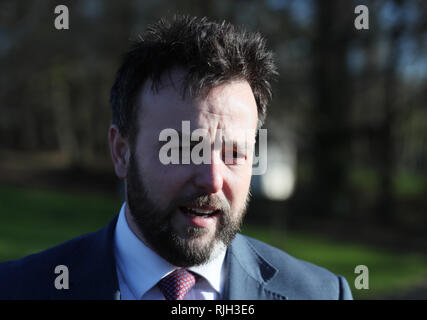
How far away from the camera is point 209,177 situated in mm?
1963

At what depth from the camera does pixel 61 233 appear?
40.8ft

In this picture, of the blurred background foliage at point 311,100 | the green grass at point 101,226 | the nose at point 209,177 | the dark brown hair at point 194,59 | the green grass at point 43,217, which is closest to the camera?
the nose at point 209,177

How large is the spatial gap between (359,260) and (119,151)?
9203mm

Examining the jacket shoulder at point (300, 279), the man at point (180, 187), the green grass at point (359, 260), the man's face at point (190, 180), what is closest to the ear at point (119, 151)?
the man at point (180, 187)

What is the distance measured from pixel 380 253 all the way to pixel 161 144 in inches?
426

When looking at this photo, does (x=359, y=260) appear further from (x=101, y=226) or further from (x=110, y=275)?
(x=110, y=275)

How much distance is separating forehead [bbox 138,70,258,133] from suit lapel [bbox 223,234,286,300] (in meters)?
0.57

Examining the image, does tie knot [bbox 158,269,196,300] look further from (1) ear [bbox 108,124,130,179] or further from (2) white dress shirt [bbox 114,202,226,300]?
(1) ear [bbox 108,124,130,179]

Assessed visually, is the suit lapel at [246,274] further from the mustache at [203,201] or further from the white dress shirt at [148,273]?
the mustache at [203,201]

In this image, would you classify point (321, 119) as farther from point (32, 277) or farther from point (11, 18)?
point (32, 277)

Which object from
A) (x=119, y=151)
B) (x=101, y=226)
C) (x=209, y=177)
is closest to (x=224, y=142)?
(x=209, y=177)

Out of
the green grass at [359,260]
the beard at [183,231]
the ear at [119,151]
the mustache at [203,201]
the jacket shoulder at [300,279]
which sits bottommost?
the green grass at [359,260]

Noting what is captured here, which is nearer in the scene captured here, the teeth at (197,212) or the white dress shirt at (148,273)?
the teeth at (197,212)

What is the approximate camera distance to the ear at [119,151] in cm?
229
